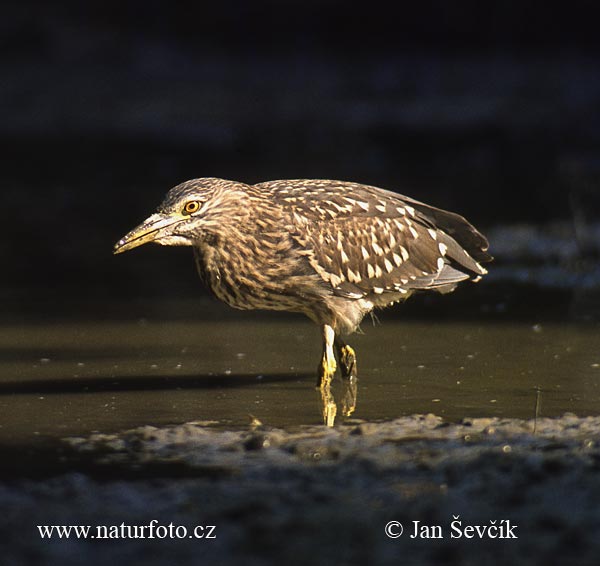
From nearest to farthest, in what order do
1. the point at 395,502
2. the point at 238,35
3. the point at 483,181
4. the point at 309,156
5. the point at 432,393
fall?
the point at 395,502, the point at 432,393, the point at 483,181, the point at 309,156, the point at 238,35

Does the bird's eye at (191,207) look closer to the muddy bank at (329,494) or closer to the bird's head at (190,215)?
the bird's head at (190,215)

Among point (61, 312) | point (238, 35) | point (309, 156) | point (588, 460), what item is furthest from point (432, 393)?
point (238, 35)

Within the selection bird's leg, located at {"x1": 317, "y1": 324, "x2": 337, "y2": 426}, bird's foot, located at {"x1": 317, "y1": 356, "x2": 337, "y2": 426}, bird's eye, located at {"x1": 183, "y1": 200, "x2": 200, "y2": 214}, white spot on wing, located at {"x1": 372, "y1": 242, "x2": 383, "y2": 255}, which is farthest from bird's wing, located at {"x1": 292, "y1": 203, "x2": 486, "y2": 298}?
bird's eye, located at {"x1": 183, "y1": 200, "x2": 200, "y2": 214}

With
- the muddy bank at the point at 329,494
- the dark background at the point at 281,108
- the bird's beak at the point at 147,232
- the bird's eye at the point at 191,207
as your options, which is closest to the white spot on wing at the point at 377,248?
the bird's eye at the point at 191,207

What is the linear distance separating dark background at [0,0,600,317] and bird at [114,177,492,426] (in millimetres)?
3961

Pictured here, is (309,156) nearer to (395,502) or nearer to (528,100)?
(528,100)

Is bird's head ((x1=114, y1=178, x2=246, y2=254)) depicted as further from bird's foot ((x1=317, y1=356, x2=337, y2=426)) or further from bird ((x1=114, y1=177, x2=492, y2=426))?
bird's foot ((x1=317, y1=356, x2=337, y2=426))

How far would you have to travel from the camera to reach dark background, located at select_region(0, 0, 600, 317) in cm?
1519

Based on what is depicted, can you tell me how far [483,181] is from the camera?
56.1 feet

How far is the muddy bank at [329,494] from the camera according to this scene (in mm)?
4457

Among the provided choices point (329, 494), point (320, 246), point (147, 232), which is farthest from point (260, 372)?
point (329, 494)

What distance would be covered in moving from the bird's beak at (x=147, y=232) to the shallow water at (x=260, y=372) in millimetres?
763

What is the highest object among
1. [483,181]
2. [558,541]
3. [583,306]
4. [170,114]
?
[170,114]

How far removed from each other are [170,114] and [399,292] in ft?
47.9
